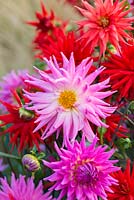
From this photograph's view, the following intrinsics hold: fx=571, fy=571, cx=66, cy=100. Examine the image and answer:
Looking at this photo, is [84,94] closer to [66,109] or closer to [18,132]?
[66,109]

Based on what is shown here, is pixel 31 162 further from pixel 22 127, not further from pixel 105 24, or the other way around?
pixel 105 24

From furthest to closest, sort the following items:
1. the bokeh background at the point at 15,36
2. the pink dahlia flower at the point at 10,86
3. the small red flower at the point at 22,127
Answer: the bokeh background at the point at 15,36
the pink dahlia flower at the point at 10,86
the small red flower at the point at 22,127

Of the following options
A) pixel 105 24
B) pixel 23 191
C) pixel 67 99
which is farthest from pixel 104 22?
pixel 23 191

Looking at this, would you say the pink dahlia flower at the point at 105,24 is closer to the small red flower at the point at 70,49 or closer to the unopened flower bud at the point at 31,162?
the small red flower at the point at 70,49

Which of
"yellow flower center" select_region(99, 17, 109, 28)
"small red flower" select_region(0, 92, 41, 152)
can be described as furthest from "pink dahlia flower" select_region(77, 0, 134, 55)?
"small red flower" select_region(0, 92, 41, 152)

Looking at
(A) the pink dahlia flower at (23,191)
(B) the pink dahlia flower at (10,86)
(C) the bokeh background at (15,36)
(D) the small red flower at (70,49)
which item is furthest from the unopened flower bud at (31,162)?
(C) the bokeh background at (15,36)
